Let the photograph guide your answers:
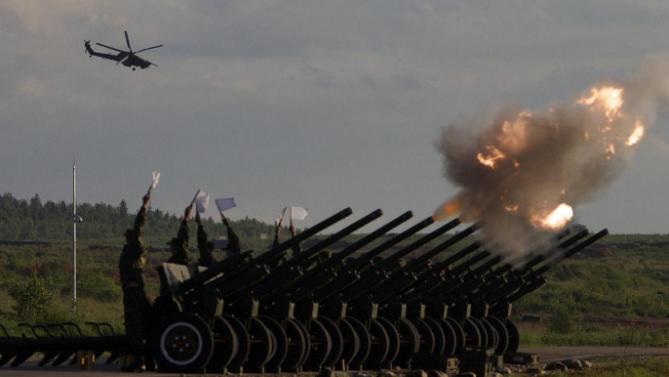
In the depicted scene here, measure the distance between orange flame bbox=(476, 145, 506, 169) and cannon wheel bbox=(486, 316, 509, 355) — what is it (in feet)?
23.5

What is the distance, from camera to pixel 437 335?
38.2 metres

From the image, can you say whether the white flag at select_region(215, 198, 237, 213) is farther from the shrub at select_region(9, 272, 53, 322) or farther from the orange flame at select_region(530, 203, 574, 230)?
the shrub at select_region(9, 272, 53, 322)

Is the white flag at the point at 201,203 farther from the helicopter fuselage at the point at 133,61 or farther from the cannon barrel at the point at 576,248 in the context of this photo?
the helicopter fuselage at the point at 133,61

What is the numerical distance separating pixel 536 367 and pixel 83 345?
1201 centimetres

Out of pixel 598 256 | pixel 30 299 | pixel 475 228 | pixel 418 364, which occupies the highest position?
pixel 598 256

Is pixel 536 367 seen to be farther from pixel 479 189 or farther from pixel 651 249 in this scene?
pixel 651 249

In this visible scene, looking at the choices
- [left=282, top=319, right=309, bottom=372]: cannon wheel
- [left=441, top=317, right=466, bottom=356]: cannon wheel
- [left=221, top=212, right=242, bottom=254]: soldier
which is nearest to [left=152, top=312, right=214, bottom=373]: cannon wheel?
[left=282, top=319, right=309, bottom=372]: cannon wheel

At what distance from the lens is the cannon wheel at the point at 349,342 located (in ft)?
114

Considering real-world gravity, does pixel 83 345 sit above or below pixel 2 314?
below

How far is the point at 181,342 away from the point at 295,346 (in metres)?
3.30

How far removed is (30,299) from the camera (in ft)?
179

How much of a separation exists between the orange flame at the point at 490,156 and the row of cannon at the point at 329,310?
1745 millimetres

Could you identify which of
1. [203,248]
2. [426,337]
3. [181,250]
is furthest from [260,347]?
[426,337]

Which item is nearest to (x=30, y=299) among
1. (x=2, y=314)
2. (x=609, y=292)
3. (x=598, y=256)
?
(x=2, y=314)
